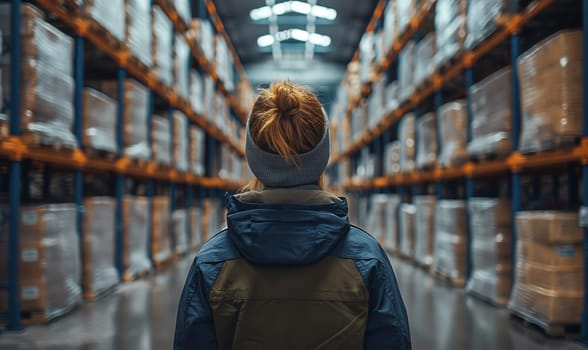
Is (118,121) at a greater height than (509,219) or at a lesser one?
greater

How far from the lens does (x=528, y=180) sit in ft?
24.0

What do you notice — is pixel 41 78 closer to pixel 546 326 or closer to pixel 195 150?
pixel 546 326

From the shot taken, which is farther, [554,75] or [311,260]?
[554,75]

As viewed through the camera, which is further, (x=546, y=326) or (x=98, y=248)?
(x=98, y=248)

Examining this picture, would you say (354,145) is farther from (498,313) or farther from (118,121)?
(498,313)

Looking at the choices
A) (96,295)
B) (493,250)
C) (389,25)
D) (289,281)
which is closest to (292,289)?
(289,281)

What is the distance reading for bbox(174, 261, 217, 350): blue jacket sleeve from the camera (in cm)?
131

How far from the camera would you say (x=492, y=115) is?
4.96 metres

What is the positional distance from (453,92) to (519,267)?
4.13 metres

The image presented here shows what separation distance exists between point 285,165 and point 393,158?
8.00m

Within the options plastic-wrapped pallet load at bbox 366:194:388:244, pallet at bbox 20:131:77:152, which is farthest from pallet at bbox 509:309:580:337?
plastic-wrapped pallet load at bbox 366:194:388:244

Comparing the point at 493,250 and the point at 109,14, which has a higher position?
the point at 109,14

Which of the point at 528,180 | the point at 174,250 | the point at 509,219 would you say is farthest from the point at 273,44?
the point at 509,219

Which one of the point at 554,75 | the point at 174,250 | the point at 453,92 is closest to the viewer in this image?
the point at 554,75
